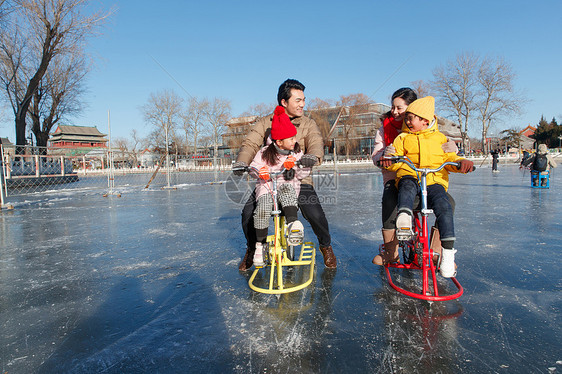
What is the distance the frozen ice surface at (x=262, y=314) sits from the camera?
1.74 meters

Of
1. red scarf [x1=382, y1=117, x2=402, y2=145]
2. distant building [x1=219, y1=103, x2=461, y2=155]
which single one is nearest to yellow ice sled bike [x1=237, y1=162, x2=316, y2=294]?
red scarf [x1=382, y1=117, x2=402, y2=145]

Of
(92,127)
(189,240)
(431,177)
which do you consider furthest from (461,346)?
(92,127)

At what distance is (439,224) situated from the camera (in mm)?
2525

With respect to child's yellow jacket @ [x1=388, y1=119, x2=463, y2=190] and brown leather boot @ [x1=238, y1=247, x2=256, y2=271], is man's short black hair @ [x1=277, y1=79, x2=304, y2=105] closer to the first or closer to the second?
child's yellow jacket @ [x1=388, y1=119, x2=463, y2=190]

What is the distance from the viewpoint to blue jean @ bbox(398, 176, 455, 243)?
247 centimetres

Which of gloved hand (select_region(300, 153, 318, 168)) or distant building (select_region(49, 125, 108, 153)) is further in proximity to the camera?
distant building (select_region(49, 125, 108, 153))

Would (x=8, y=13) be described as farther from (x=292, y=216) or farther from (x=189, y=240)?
(x=292, y=216)

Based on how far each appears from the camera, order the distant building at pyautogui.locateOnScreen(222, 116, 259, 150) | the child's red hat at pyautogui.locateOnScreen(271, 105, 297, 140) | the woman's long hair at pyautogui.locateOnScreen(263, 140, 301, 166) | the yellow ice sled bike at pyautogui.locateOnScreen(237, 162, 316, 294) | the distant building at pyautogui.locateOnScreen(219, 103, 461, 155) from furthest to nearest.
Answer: the distant building at pyautogui.locateOnScreen(222, 116, 259, 150) → the distant building at pyautogui.locateOnScreen(219, 103, 461, 155) → the woman's long hair at pyautogui.locateOnScreen(263, 140, 301, 166) → the child's red hat at pyautogui.locateOnScreen(271, 105, 297, 140) → the yellow ice sled bike at pyautogui.locateOnScreen(237, 162, 316, 294)

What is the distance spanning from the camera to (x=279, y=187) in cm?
290

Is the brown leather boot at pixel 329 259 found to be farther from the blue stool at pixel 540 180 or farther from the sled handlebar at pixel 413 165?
the blue stool at pixel 540 180

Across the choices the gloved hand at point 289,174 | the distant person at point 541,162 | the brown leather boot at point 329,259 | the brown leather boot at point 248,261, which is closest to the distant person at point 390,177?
the brown leather boot at point 329,259

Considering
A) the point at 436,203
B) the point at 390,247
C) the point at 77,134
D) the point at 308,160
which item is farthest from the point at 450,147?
the point at 77,134

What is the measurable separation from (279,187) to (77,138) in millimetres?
90163

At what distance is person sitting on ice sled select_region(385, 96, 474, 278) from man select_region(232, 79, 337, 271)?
0.78 meters
